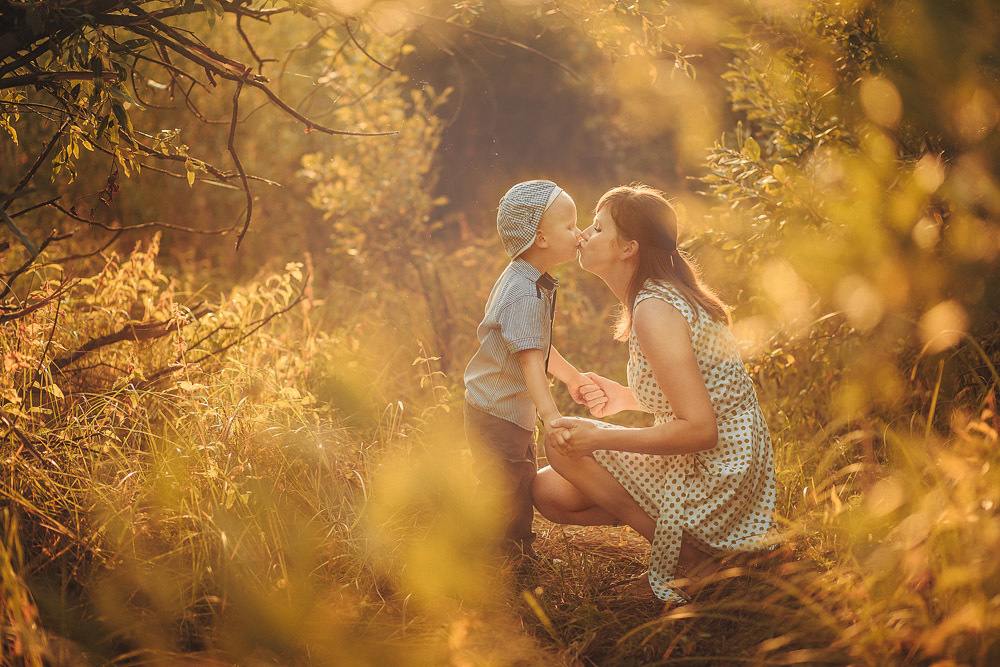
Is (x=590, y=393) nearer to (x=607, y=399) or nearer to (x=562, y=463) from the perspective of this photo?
(x=607, y=399)

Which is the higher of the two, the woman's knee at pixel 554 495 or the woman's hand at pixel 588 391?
the woman's hand at pixel 588 391

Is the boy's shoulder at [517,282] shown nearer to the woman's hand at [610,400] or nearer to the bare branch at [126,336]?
the woman's hand at [610,400]

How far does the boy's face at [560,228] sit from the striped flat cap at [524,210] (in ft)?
0.07

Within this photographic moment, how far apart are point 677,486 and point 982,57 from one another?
1823 mm

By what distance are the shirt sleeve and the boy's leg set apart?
288 millimetres

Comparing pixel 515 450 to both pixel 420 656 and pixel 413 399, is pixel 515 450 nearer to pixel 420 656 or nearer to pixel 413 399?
pixel 420 656

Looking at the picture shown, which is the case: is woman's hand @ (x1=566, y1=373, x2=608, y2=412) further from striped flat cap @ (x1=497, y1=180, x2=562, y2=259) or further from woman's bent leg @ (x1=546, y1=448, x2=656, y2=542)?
striped flat cap @ (x1=497, y1=180, x2=562, y2=259)

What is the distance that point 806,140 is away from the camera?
10.2 ft

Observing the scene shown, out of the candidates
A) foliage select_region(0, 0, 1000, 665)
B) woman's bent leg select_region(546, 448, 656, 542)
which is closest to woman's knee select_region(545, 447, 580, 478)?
woman's bent leg select_region(546, 448, 656, 542)

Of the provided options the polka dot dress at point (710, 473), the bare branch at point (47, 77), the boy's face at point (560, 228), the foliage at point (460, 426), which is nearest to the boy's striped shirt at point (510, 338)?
the boy's face at point (560, 228)

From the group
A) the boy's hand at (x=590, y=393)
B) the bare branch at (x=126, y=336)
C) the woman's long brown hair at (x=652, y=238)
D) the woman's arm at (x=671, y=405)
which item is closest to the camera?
the woman's arm at (x=671, y=405)

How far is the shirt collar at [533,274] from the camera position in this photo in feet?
7.80

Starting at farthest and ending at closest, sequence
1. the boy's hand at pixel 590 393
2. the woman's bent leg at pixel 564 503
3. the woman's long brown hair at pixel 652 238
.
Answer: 1. the boy's hand at pixel 590 393
2. the woman's bent leg at pixel 564 503
3. the woman's long brown hair at pixel 652 238

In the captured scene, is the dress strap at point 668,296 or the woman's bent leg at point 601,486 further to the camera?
the woman's bent leg at point 601,486
